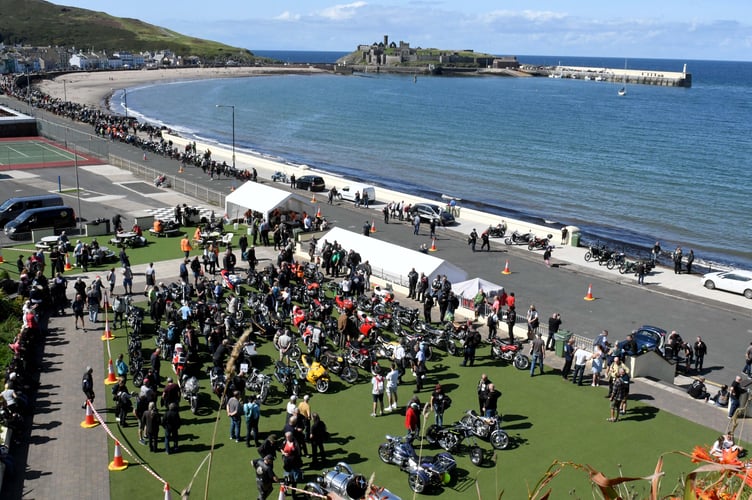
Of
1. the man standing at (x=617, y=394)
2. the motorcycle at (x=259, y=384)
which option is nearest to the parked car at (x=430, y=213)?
the man standing at (x=617, y=394)

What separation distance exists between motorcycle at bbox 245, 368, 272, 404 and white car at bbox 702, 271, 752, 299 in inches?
906

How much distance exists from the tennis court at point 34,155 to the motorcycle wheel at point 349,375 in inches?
1781

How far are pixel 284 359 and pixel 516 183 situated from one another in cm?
5560

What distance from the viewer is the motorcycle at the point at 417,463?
15219 millimetres

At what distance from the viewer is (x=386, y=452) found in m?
16.3

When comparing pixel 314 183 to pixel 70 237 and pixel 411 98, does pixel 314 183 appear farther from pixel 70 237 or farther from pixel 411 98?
pixel 411 98

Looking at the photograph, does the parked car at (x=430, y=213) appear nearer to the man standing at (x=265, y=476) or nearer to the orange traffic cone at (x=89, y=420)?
the orange traffic cone at (x=89, y=420)

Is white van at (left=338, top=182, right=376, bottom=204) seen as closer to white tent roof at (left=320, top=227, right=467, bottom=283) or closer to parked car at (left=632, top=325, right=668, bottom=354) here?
white tent roof at (left=320, top=227, right=467, bottom=283)

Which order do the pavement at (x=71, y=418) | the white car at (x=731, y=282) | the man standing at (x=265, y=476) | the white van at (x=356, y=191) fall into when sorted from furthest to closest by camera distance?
the white van at (x=356, y=191)
the white car at (x=731, y=282)
the pavement at (x=71, y=418)
the man standing at (x=265, y=476)

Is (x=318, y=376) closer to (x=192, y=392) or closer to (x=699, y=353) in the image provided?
(x=192, y=392)

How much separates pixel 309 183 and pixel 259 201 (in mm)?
15435

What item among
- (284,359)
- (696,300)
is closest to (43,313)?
(284,359)

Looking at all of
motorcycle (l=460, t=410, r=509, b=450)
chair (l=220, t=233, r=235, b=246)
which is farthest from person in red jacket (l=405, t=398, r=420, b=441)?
chair (l=220, t=233, r=235, b=246)

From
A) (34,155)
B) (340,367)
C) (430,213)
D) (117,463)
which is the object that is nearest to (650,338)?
(340,367)
